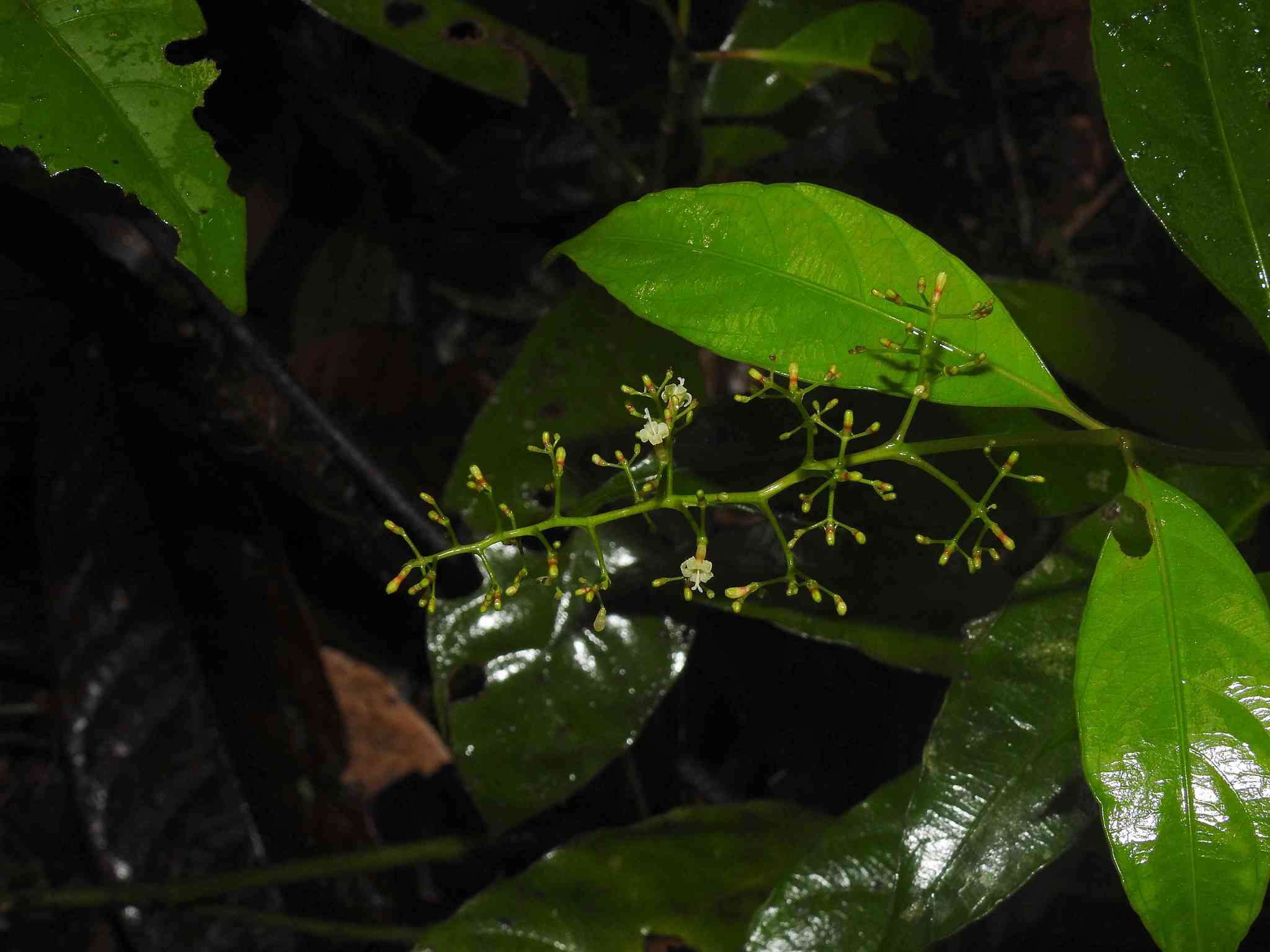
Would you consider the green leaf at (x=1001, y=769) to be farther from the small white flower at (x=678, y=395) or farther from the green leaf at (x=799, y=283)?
the small white flower at (x=678, y=395)

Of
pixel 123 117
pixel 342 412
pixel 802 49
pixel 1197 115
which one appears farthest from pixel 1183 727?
pixel 342 412

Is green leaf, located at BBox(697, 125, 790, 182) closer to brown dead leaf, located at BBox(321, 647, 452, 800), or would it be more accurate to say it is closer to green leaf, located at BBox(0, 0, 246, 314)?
green leaf, located at BBox(0, 0, 246, 314)

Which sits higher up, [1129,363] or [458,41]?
[458,41]

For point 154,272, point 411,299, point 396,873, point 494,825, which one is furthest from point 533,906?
point 411,299

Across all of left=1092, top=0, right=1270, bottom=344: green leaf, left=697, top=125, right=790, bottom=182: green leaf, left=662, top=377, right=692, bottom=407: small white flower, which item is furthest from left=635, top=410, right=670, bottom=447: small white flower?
left=697, top=125, right=790, bottom=182: green leaf

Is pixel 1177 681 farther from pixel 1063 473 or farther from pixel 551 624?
pixel 551 624

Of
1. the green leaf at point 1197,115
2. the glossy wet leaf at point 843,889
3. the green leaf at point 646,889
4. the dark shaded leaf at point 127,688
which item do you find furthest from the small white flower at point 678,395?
the dark shaded leaf at point 127,688

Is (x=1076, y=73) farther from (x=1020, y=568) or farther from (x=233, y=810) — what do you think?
(x=233, y=810)
